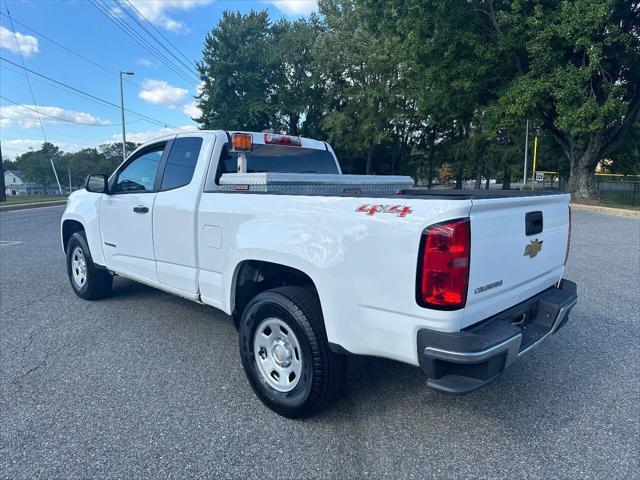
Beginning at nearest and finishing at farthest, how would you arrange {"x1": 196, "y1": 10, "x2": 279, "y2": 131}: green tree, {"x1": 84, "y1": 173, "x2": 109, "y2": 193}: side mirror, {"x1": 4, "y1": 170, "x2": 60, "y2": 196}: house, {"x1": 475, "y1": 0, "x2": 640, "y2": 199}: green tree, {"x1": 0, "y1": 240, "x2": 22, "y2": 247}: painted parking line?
{"x1": 84, "y1": 173, "x2": 109, "y2": 193}: side mirror
{"x1": 0, "y1": 240, "x2": 22, "y2": 247}: painted parking line
{"x1": 475, "y1": 0, "x2": 640, "y2": 199}: green tree
{"x1": 196, "y1": 10, "x2": 279, "y2": 131}: green tree
{"x1": 4, "y1": 170, "x2": 60, "y2": 196}: house

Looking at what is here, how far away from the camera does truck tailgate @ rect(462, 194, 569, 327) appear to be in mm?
2174

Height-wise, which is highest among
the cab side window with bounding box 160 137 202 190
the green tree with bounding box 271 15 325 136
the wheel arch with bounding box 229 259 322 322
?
the green tree with bounding box 271 15 325 136

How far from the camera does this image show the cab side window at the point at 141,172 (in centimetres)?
411

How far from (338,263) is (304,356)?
2.14 ft

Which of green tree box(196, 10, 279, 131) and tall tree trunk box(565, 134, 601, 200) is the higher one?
green tree box(196, 10, 279, 131)

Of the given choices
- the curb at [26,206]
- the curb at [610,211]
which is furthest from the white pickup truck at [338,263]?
the curb at [26,206]

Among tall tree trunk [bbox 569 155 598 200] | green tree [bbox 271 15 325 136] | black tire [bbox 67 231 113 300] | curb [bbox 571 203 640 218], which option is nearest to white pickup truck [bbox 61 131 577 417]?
black tire [bbox 67 231 113 300]

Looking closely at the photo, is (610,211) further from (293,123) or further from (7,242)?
(293,123)

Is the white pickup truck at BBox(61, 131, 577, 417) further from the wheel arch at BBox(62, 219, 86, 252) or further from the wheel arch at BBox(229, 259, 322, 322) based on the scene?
the wheel arch at BBox(62, 219, 86, 252)

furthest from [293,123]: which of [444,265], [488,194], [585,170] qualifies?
[444,265]

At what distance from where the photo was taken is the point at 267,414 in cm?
283

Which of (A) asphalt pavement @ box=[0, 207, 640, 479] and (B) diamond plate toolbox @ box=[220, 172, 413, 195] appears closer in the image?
(A) asphalt pavement @ box=[0, 207, 640, 479]

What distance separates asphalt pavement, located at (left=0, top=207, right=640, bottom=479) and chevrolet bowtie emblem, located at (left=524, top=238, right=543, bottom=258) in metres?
1.09

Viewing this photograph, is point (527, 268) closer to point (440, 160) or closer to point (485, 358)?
point (485, 358)
